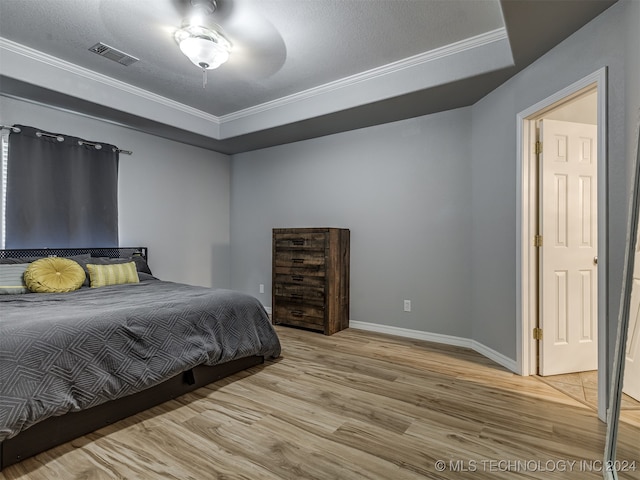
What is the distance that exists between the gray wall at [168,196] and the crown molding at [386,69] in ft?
3.22

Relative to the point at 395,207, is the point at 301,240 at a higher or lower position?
lower

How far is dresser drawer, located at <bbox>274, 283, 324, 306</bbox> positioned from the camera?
3.80 metres

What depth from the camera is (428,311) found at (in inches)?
139

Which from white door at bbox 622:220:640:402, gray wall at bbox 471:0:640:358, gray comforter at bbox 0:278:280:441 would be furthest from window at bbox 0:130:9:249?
white door at bbox 622:220:640:402

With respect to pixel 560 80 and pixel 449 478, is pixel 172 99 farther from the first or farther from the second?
pixel 449 478

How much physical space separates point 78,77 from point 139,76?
0.51 m

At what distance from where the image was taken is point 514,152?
8.92 ft

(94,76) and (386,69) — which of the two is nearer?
(386,69)

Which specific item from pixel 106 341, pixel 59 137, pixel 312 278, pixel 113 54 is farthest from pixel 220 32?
pixel 312 278

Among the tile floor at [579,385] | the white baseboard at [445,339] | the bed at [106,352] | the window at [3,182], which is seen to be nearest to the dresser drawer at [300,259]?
the white baseboard at [445,339]

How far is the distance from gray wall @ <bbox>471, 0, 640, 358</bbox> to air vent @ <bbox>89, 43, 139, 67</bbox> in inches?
123

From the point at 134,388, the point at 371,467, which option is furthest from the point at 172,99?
the point at 371,467

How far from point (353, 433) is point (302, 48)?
9.03ft

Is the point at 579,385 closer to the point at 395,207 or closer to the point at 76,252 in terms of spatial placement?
the point at 395,207
